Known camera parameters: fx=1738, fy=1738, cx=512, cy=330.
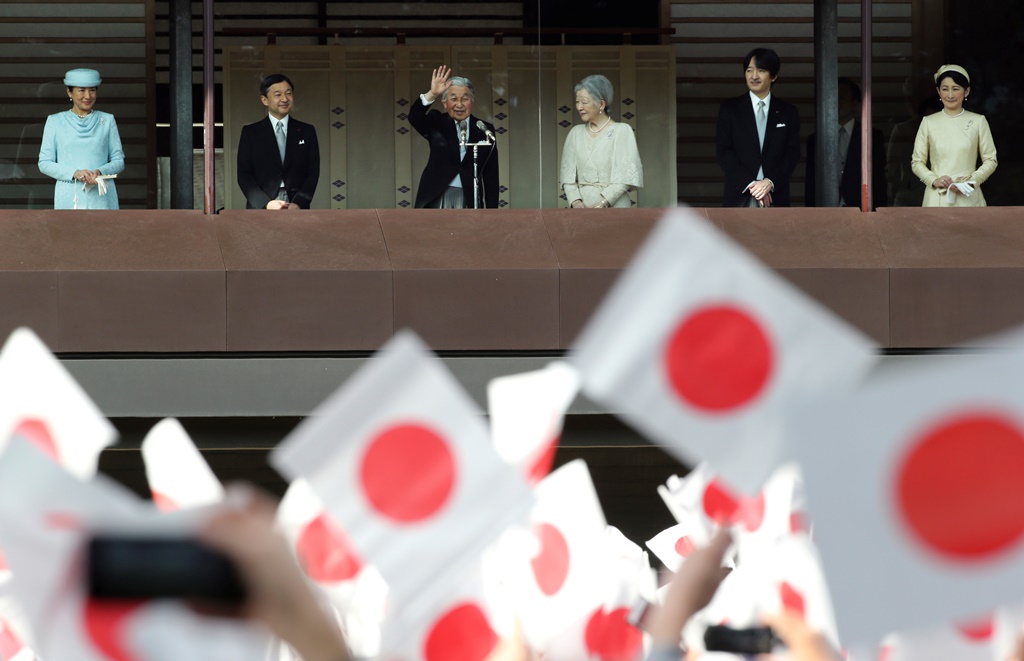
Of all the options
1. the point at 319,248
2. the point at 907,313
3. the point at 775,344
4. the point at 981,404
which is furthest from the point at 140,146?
the point at 981,404

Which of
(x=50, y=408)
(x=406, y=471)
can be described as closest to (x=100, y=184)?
(x=50, y=408)

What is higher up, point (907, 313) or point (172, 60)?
point (172, 60)

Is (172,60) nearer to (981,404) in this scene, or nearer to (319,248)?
(319,248)

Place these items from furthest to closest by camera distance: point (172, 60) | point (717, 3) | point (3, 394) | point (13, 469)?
point (717, 3) → point (172, 60) → point (3, 394) → point (13, 469)

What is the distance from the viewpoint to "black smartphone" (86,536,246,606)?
1756 millimetres

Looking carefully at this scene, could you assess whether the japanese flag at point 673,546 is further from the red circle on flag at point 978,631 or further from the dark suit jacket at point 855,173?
the dark suit jacket at point 855,173

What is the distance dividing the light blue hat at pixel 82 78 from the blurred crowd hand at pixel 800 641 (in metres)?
9.53

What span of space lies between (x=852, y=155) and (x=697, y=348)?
891cm

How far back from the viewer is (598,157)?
441 inches

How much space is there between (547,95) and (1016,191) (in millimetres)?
3233

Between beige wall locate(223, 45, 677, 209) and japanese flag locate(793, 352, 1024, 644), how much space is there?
29.3 feet

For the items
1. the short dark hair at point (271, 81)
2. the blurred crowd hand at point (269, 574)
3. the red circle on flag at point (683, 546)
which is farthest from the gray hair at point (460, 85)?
the blurred crowd hand at point (269, 574)

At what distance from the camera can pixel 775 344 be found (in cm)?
292

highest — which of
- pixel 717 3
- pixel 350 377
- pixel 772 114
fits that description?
pixel 717 3
